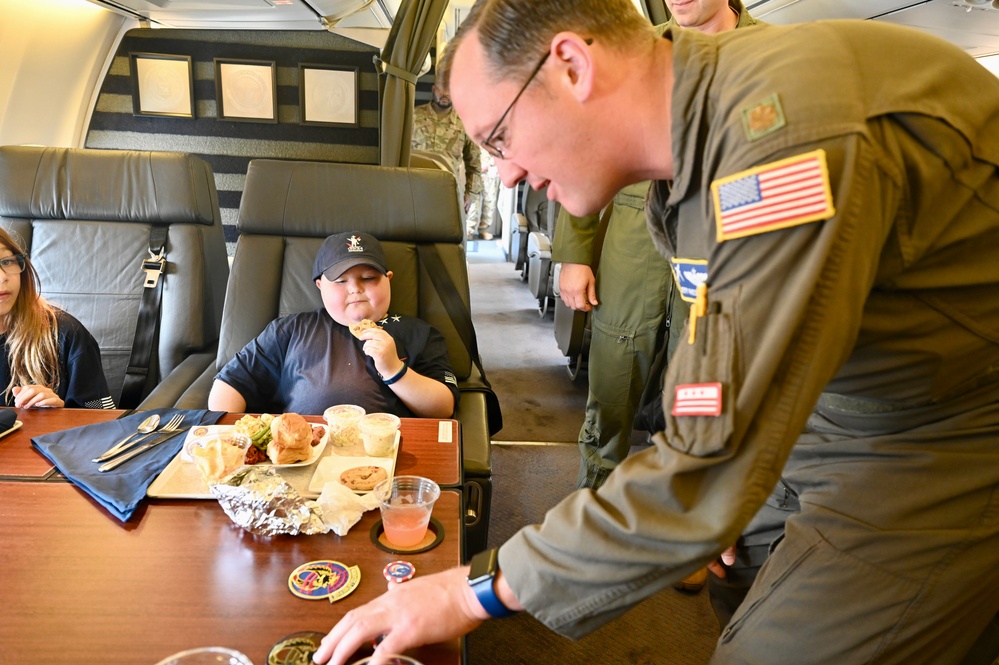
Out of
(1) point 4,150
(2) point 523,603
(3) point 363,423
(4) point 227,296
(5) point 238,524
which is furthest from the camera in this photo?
(1) point 4,150

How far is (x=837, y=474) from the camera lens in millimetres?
1003

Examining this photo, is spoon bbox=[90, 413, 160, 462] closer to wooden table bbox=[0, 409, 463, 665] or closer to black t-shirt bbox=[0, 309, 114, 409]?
wooden table bbox=[0, 409, 463, 665]

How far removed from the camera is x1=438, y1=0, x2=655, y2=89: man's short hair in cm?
84

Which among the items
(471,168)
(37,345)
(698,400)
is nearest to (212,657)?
(698,400)

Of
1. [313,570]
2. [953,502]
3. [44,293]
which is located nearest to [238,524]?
[313,570]

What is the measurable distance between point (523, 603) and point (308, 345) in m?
1.42

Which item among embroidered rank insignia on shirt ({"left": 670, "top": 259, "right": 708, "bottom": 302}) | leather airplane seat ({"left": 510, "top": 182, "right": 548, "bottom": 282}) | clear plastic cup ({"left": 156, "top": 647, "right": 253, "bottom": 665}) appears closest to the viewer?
clear plastic cup ({"left": 156, "top": 647, "right": 253, "bottom": 665})

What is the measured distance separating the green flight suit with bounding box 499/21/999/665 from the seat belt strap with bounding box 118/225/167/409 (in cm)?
205

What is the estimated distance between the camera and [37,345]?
76.4 inches

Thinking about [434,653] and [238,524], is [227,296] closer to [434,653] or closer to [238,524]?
[238,524]

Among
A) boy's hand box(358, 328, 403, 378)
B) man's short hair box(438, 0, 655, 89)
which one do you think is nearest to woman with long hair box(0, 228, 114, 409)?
boy's hand box(358, 328, 403, 378)

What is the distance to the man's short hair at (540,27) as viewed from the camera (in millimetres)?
837

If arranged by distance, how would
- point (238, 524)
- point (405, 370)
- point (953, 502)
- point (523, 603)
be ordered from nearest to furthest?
1. point (523, 603)
2. point (953, 502)
3. point (238, 524)
4. point (405, 370)

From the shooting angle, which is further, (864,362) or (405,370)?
(405,370)
